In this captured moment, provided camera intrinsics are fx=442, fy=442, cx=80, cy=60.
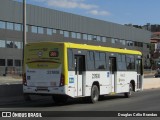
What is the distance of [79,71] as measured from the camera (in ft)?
70.3

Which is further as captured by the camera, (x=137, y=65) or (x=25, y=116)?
(x=137, y=65)

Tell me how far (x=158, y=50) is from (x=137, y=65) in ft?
390

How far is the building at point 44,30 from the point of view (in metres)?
77.6

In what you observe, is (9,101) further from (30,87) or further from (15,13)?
(15,13)

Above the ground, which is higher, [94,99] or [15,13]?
[15,13]

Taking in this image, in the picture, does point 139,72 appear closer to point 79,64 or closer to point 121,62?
point 121,62

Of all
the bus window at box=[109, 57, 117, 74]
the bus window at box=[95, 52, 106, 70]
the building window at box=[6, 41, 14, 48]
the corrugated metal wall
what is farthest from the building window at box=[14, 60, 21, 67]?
the bus window at box=[95, 52, 106, 70]

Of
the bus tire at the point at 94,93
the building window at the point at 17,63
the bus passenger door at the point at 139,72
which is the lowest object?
the bus tire at the point at 94,93

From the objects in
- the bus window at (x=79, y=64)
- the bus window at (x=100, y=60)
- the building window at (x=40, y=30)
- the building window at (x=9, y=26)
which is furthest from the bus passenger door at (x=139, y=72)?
the building window at (x=40, y=30)

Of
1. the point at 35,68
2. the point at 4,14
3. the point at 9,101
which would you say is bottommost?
the point at 9,101

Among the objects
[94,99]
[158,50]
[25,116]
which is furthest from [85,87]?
[158,50]

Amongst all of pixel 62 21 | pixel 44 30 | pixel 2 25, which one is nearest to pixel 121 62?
pixel 2 25

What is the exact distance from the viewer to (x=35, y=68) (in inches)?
819

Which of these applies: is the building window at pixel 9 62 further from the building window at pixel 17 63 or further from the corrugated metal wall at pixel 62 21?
the corrugated metal wall at pixel 62 21
